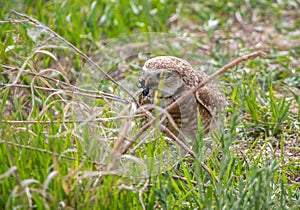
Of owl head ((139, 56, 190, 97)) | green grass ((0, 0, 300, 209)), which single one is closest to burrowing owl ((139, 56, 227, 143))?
owl head ((139, 56, 190, 97))

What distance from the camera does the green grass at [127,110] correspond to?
2.60m

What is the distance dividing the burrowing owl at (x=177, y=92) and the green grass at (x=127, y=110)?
4.9 inches

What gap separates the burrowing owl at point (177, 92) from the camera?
3182 mm

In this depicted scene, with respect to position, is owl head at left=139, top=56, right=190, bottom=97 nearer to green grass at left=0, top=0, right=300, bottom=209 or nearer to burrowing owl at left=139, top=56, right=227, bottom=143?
burrowing owl at left=139, top=56, right=227, bottom=143

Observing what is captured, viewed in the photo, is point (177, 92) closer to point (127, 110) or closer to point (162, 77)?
point (162, 77)

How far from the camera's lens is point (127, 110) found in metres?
2.72

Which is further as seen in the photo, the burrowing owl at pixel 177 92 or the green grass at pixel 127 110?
the burrowing owl at pixel 177 92

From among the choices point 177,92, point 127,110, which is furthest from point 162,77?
point 127,110

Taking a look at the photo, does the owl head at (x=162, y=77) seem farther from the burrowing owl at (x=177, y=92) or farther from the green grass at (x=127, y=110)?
the green grass at (x=127, y=110)

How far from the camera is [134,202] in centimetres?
280

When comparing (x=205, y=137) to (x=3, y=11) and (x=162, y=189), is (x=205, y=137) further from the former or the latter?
(x=3, y=11)

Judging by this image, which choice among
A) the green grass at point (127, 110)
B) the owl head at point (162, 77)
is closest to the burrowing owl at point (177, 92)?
the owl head at point (162, 77)

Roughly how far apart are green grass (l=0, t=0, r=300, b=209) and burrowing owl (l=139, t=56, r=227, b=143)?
13cm

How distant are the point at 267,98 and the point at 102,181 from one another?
75.2 inches
